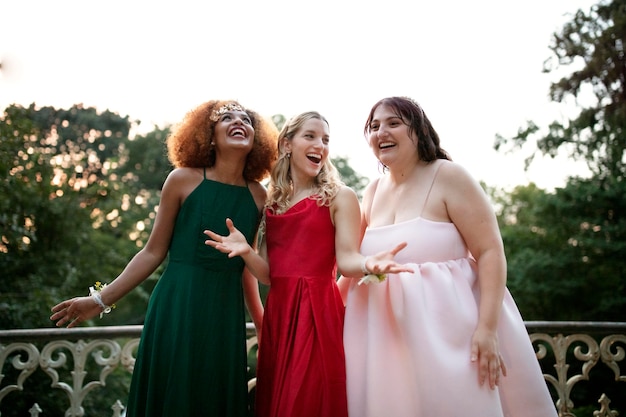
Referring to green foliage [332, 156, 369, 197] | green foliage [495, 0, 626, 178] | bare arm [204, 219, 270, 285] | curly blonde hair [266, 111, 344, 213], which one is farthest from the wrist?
green foliage [332, 156, 369, 197]

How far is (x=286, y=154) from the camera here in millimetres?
2516

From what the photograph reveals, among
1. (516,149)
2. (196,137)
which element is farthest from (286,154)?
(516,149)

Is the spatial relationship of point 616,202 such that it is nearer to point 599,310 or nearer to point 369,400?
point 599,310

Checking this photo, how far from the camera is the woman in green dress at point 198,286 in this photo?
2119mm

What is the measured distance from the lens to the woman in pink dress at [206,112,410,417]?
1.98 m

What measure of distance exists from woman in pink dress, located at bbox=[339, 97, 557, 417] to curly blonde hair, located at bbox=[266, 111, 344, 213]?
29cm

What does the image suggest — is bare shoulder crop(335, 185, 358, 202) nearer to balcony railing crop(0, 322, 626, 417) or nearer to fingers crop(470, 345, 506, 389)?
fingers crop(470, 345, 506, 389)

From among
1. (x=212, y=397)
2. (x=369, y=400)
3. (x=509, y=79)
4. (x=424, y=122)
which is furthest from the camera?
(x=509, y=79)

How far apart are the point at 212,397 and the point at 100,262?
702 centimetres

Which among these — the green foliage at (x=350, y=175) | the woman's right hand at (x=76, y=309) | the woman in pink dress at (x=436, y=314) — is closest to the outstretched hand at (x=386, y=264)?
the woman in pink dress at (x=436, y=314)

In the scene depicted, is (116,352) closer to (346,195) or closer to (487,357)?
(346,195)

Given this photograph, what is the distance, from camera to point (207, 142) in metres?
2.50

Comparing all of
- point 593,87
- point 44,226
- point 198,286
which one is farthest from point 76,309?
point 593,87

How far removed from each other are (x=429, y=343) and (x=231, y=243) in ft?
3.07
